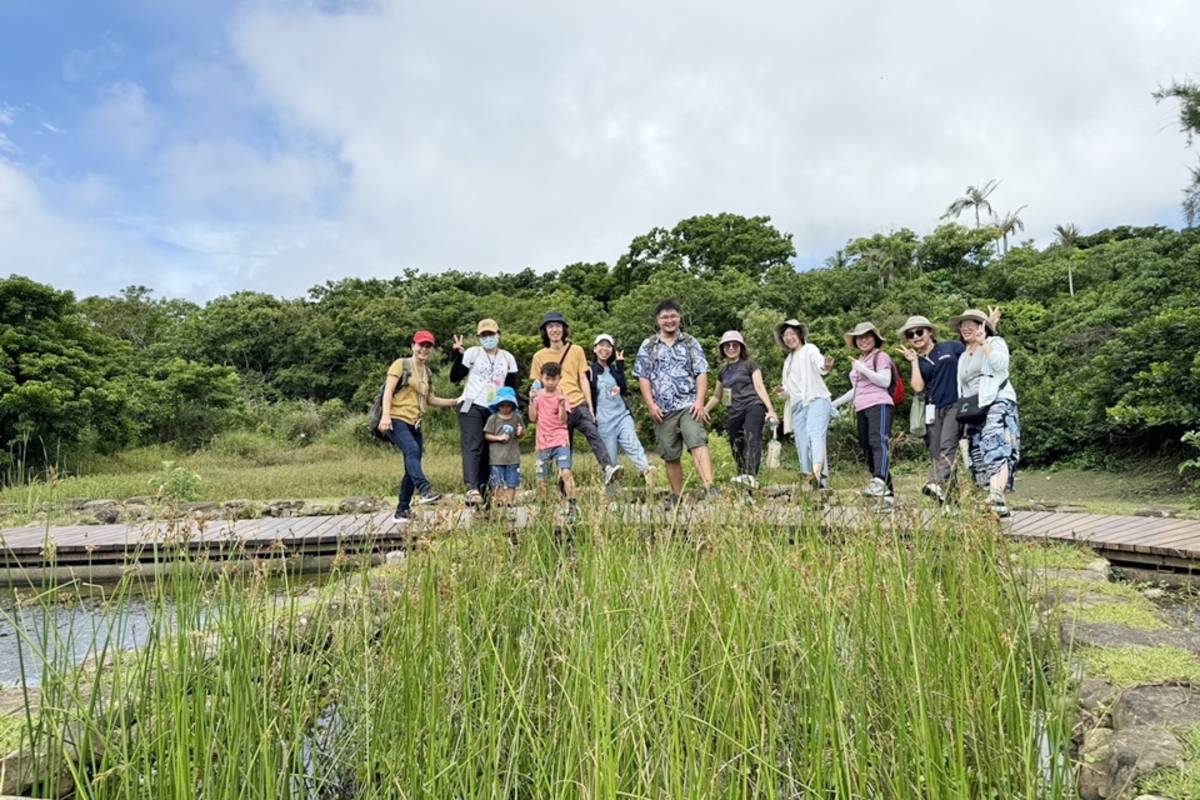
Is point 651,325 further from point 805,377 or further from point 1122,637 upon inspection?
point 1122,637

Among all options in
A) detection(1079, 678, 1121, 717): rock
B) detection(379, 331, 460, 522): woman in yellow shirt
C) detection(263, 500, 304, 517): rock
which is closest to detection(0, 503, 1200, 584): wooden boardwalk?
detection(379, 331, 460, 522): woman in yellow shirt

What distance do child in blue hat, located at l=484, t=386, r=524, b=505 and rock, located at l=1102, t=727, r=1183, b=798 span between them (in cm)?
371

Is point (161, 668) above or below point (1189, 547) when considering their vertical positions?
above

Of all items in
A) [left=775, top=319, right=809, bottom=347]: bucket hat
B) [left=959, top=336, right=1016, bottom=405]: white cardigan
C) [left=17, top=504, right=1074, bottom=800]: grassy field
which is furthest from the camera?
[left=775, top=319, right=809, bottom=347]: bucket hat

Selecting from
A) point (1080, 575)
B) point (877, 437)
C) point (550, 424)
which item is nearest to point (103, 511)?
point (550, 424)

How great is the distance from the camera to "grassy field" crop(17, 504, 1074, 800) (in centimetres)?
148

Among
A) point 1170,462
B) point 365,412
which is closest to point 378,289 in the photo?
point 365,412

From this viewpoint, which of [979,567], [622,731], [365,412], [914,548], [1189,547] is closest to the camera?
[622,731]

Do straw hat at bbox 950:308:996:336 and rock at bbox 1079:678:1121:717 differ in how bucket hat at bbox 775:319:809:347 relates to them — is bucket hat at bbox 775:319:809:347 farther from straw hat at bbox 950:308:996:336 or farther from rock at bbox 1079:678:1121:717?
rock at bbox 1079:678:1121:717

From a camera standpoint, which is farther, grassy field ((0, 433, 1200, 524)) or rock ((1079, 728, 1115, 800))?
grassy field ((0, 433, 1200, 524))

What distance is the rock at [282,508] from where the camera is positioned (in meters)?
6.67

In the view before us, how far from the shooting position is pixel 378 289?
28.8 m

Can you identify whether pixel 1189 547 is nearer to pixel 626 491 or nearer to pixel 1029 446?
pixel 626 491

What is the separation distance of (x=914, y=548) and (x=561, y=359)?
119 inches
